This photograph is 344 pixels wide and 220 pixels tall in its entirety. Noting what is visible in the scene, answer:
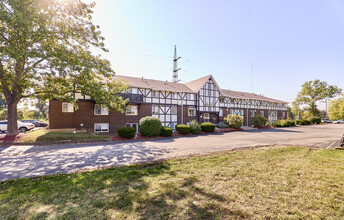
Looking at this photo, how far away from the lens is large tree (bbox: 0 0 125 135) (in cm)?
991

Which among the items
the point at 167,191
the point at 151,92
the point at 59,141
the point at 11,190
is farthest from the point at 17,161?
the point at 151,92

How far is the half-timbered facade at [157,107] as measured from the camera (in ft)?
60.3

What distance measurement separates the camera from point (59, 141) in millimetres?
12781

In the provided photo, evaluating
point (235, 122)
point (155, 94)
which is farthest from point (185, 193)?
point (235, 122)

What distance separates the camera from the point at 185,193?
4027 millimetres

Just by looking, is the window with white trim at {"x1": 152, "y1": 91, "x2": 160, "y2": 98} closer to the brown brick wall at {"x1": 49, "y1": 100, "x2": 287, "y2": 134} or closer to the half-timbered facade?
the half-timbered facade

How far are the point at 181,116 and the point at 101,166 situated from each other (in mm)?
19576

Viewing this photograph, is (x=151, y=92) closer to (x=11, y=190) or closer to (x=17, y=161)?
(x=17, y=161)

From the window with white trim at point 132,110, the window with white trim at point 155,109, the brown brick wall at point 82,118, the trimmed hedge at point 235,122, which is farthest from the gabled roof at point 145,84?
the trimmed hedge at point 235,122

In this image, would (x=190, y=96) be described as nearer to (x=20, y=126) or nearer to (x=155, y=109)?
(x=155, y=109)

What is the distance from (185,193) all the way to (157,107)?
20.3m

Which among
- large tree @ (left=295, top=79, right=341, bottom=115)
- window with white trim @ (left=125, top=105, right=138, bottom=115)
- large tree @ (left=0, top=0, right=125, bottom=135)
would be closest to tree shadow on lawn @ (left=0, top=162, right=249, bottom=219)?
large tree @ (left=0, top=0, right=125, bottom=135)

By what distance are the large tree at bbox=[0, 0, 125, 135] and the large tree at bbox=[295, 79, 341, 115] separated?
5627 cm

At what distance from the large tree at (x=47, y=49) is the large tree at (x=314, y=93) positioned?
2215 inches
